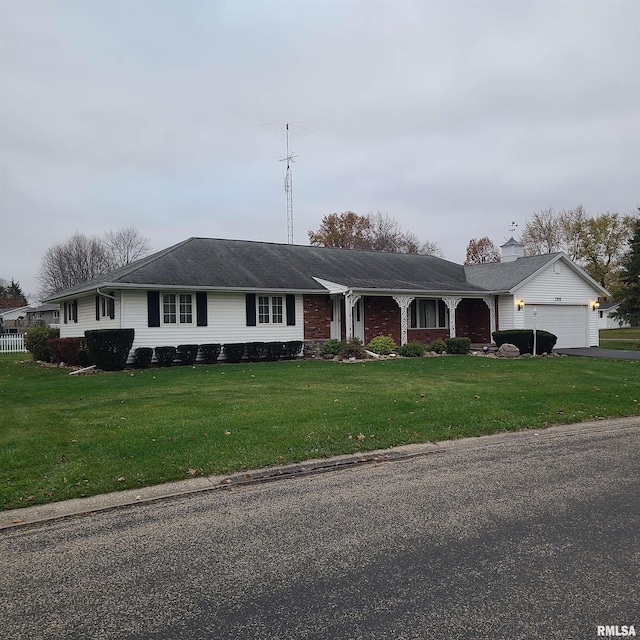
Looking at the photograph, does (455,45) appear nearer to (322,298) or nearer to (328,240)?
(322,298)

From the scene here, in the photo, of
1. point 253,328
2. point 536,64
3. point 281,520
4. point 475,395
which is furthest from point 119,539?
point 536,64

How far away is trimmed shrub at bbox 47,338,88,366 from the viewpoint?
18.2m

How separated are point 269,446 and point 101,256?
57307 mm

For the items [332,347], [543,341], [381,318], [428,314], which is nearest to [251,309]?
[332,347]

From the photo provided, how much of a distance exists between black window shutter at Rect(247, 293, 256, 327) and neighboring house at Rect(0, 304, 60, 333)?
31.7 meters

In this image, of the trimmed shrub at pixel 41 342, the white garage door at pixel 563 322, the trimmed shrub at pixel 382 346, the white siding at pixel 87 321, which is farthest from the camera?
the white garage door at pixel 563 322

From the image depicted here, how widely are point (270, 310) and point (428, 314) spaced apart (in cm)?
803

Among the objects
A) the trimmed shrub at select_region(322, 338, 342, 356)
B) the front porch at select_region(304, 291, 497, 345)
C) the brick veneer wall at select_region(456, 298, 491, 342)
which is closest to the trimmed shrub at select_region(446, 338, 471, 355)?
the front porch at select_region(304, 291, 497, 345)

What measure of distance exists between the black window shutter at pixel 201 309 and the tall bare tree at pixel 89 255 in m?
42.7

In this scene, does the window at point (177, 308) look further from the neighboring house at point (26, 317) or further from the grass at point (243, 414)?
the neighboring house at point (26, 317)

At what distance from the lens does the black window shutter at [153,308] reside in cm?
1748

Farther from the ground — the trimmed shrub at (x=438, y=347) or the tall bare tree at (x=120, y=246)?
the tall bare tree at (x=120, y=246)

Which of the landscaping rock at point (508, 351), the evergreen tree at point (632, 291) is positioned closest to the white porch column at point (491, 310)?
the landscaping rock at point (508, 351)

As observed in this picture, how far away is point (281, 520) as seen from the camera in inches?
167
